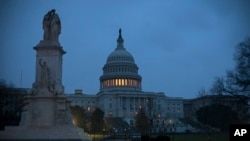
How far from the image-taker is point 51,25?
1193 inches

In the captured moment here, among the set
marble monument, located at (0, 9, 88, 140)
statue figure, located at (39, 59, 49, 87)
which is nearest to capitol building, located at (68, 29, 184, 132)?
marble monument, located at (0, 9, 88, 140)

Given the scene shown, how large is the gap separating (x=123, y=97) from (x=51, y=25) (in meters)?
134

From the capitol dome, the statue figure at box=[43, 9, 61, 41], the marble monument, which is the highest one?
the capitol dome

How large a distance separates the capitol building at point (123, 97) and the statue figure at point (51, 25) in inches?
4862

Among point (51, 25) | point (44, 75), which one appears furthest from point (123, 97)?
point (44, 75)

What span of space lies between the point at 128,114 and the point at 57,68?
133m

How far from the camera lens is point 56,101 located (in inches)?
1108

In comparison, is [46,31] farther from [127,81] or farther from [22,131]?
[127,81]

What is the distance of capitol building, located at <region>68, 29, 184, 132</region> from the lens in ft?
530

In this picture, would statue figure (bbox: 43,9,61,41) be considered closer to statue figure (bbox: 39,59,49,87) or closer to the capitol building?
statue figure (bbox: 39,59,49,87)

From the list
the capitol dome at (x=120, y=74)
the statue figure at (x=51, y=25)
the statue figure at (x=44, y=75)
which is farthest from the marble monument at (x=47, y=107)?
the capitol dome at (x=120, y=74)

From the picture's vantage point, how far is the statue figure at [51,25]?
30312 millimetres

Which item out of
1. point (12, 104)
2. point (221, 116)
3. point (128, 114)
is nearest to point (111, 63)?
point (128, 114)

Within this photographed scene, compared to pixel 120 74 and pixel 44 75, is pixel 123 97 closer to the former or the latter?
pixel 120 74
